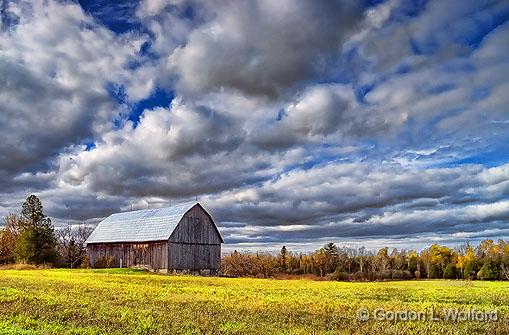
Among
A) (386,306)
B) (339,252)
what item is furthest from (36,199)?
(339,252)

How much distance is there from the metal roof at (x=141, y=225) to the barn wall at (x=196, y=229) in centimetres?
100

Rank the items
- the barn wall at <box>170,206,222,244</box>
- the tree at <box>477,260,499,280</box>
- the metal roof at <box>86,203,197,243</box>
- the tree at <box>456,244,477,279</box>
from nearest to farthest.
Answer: the barn wall at <box>170,206,222,244</box>, the metal roof at <box>86,203,197,243</box>, the tree at <box>477,260,499,280</box>, the tree at <box>456,244,477,279</box>

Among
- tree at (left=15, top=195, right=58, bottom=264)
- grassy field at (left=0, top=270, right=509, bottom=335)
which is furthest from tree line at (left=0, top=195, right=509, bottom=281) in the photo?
grassy field at (left=0, top=270, right=509, bottom=335)

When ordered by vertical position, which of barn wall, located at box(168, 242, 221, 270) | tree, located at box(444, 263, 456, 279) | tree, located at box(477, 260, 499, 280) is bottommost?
tree, located at box(444, 263, 456, 279)

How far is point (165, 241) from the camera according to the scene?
6950 cm

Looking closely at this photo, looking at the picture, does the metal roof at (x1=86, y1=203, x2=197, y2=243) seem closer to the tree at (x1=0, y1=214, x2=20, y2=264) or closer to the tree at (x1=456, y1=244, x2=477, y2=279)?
the tree at (x1=0, y1=214, x2=20, y2=264)

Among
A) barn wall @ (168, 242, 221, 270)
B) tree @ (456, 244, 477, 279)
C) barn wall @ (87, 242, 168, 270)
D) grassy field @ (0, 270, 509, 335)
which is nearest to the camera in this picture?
grassy field @ (0, 270, 509, 335)

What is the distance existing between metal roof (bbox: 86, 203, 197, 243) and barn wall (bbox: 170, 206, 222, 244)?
3.28 ft

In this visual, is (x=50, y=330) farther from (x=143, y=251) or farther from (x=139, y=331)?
(x=143, y=251)

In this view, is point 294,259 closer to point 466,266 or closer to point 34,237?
point 466,266

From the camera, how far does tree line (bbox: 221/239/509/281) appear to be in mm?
95812

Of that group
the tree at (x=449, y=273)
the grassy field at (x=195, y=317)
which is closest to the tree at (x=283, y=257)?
the tree at (x=449, y=273)

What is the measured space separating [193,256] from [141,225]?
10517 millimetres

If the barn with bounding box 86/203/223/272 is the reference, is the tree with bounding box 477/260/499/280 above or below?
below
